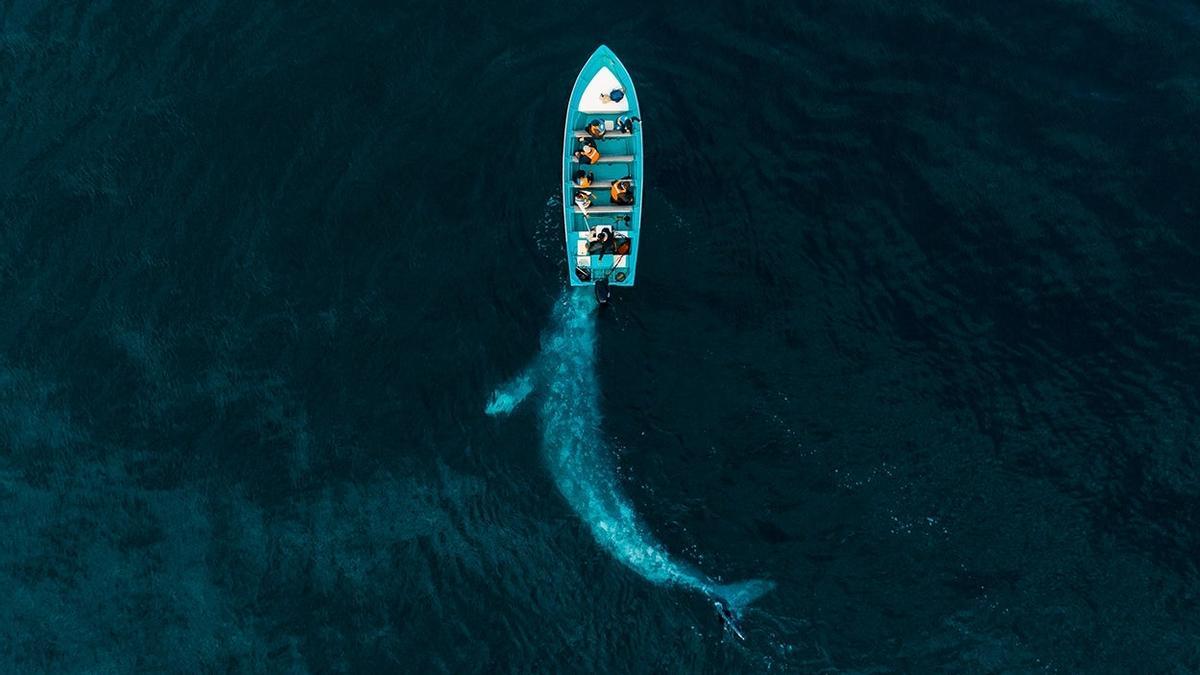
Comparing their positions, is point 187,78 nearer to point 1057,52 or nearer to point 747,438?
point 747,438

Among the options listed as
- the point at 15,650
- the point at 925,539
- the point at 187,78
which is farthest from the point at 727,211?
the point at 15,650

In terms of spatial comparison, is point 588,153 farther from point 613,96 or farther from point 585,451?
point 585,451

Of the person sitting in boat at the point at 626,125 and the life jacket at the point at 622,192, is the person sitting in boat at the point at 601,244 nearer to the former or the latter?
the life jacket at the point at 622,192

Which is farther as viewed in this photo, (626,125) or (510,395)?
(626,125)

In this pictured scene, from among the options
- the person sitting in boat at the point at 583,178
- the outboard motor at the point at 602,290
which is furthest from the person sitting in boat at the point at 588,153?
the outboard motor at the point at 602,290

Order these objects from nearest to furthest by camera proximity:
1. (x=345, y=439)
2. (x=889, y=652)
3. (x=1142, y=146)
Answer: (x=889, y=652), (x=345, y=439), (x=1142, y=146)

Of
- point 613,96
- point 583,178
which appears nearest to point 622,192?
point 583,178
